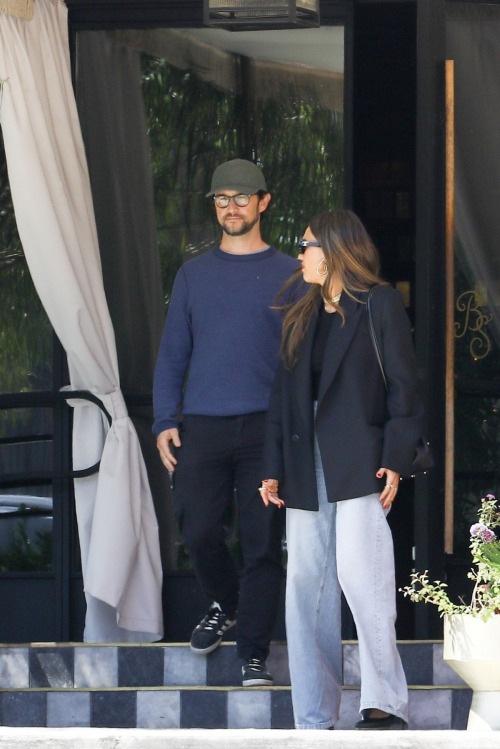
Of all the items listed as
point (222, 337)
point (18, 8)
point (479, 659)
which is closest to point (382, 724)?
point (479, 659)

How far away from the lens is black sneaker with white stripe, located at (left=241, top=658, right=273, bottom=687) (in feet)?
15.5

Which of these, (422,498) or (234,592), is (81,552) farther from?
(422,498)

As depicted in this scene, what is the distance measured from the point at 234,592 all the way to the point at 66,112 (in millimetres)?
2027

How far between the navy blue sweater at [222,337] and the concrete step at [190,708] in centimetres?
95

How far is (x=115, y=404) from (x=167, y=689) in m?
1.23

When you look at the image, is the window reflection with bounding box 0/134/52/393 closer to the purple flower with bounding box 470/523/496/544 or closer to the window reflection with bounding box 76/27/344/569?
the window reflection with bounding box 76/27/344/569

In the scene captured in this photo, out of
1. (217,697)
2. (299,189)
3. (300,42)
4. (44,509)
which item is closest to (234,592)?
(217,697)

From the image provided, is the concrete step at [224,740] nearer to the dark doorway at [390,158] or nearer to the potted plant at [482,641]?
the potted plant at [482,641]

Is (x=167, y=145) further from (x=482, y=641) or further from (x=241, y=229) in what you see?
(x=482, y=641)

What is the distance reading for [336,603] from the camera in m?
4.38

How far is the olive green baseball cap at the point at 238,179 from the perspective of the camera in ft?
16.3

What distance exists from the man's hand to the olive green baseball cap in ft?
2.85

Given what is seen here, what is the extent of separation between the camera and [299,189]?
5.84 m

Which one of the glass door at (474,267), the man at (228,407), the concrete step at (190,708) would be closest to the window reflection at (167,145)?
the glass door at (474,267)
